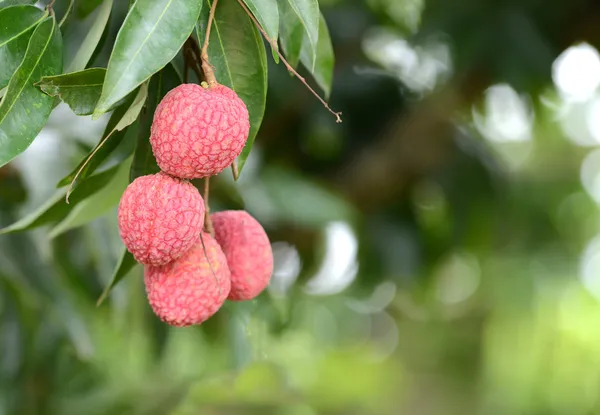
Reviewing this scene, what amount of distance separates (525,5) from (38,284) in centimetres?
112

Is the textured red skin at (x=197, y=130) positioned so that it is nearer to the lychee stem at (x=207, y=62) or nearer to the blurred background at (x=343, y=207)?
the lychee stem at (x=207, y=62)

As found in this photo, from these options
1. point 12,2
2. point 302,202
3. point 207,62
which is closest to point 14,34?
point 12,2

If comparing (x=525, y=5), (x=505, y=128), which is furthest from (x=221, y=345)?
(x=505, y=128)

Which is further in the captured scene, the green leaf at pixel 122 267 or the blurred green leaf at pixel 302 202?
the blurred green leaf at pixel 302 202

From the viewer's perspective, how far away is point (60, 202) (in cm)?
62

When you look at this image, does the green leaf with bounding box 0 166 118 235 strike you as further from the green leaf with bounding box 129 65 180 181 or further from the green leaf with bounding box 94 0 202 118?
the green leaf with bounding box 94 0 202 118

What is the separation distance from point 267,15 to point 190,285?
191 mm

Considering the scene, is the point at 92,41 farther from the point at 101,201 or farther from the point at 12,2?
the point at 101,201

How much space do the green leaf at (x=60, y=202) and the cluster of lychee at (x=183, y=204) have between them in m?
0.11

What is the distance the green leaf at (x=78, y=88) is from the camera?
48cm

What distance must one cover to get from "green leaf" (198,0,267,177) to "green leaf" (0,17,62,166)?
0.11m

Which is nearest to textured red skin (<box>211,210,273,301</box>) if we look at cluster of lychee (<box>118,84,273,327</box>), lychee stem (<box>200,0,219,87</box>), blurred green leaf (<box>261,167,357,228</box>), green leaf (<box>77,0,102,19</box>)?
cluster of lychee (<box>118,84,273,327</box>)

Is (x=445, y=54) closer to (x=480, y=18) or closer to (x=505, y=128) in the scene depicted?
(x=480, y=18)

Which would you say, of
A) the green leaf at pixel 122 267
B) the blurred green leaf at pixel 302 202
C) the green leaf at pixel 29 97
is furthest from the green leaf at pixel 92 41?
the blurred green leaf at pixel 302 202
